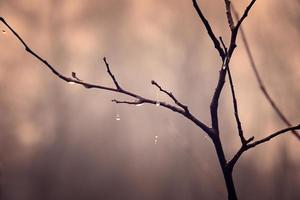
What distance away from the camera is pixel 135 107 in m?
1.59

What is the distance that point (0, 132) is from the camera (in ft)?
5.02

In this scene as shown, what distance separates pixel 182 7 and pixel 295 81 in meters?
0.62

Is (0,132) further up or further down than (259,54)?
further down

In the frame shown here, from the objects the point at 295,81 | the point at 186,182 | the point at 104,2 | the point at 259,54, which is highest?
the point at 104,2

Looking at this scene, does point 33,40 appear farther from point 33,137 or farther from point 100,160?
point 100,160

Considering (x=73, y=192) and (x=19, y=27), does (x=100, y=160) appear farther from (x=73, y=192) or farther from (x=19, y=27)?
(x=19, y=27)

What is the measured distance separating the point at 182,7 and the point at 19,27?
0.74 meters

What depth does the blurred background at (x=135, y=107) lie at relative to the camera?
154cm

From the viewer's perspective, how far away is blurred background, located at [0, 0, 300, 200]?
5.04 ft

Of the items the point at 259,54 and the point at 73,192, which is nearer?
the point at 73,192

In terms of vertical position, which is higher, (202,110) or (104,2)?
(104,2)

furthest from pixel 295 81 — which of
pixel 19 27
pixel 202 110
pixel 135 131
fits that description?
pixel 19 27

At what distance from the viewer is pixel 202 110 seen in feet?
5.25

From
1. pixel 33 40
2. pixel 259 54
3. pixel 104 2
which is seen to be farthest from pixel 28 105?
pixel 259 54
